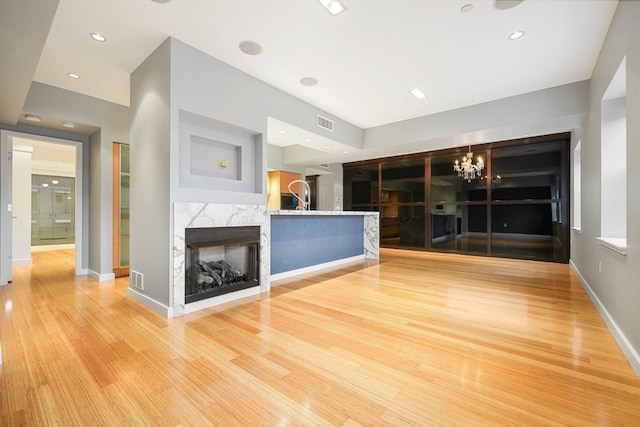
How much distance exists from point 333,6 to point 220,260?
9.74ft

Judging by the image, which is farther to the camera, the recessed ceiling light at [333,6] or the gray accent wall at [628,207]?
the recessed ceiling light at [333,6]

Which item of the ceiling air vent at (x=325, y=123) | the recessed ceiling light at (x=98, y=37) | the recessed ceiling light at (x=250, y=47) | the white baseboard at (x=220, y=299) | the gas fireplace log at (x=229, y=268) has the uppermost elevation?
the recessed ceiling light at (x=250, y=47)

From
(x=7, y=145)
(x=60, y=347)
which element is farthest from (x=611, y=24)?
(x=7, y=145)

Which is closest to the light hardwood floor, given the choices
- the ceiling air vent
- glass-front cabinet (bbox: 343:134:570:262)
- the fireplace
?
the fireplace

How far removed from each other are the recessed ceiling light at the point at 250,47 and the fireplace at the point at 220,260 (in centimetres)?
211

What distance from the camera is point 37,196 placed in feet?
26.0

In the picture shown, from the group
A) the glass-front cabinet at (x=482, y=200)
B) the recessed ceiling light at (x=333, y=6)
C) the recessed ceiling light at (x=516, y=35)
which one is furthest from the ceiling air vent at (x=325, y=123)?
the glass-front cabinet at (x=482, y=200)

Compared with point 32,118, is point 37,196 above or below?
below

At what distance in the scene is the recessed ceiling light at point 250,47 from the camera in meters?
3.12

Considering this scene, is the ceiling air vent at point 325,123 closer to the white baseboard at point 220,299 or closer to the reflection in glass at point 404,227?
the white baseboard at point 220,299

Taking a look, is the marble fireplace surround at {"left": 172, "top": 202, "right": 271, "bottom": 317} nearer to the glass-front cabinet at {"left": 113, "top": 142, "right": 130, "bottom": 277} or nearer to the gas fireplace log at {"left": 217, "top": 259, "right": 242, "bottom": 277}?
the gas fireplace log at {"left": 217, "top": 259, "right": 242, "bottom": 277}

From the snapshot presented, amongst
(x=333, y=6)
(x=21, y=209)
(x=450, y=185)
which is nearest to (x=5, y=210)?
(x=21, y=209)

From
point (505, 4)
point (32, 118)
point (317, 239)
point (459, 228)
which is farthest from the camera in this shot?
point (459, 228)

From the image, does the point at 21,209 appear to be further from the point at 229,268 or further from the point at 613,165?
the point at 613,165
